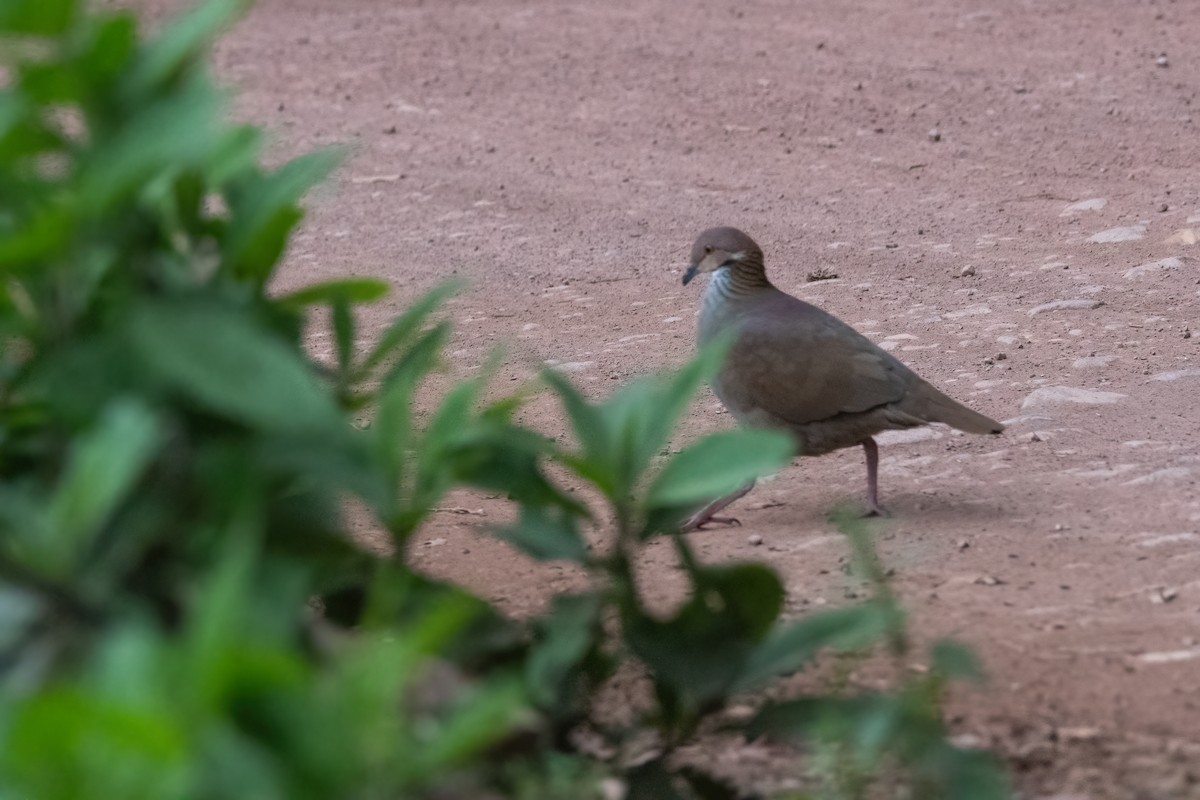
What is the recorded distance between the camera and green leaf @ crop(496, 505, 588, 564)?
1913 mm

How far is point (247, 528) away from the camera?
4.92ft

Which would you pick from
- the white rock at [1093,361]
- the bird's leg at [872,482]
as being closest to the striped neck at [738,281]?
the bird's leg at [872,482]

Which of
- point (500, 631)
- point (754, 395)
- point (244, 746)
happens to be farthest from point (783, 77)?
point (244, 746)

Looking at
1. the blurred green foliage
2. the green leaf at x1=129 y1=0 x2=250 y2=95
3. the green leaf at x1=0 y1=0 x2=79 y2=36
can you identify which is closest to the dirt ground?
the blurred green foliage

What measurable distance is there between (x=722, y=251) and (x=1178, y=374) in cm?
159

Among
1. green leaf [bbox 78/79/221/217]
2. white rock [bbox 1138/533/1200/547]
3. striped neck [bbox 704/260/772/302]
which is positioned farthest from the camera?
striped neck [bbox 704/260/772/302]

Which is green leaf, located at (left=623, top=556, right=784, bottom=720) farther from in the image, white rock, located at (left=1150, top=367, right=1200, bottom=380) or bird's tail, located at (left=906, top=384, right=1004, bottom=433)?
white rock, located at (left=1150, top=367, right=1200, bottom=380)

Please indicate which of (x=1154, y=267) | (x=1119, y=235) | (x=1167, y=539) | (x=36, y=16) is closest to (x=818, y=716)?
(x=36, y=16)

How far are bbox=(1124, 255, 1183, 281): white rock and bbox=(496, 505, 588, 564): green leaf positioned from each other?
5237mm

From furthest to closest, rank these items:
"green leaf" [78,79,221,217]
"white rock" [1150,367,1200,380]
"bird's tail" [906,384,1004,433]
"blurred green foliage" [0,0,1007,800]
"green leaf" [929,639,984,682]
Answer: "white rock" [1150,367,1200,380]
"bird's tail" [906,384,1004,433]
"green leaf" [929,639,984,682]
"green leaf" [78,79,221,217]
"blurred green foliage" [0,0,1007,800]

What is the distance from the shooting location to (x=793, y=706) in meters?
1.92

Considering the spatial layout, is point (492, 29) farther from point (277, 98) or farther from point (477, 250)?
point (477, 250)

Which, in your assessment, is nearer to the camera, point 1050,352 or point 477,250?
point 1050,352

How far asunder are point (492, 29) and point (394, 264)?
13.7 ft
